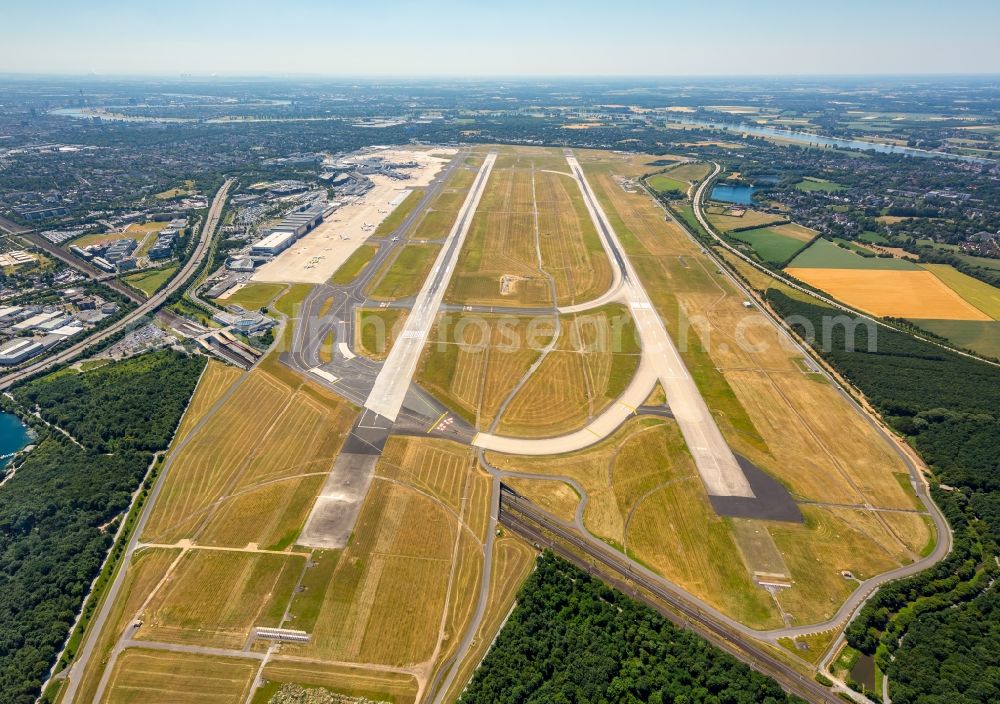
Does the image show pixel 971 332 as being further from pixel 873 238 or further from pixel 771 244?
pixel 873 238

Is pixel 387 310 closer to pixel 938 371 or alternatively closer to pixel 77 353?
pixel 77 353

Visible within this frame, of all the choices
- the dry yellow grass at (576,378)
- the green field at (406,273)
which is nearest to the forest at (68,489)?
the green field at (406,273)

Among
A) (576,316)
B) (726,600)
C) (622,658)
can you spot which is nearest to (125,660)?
(622,658)

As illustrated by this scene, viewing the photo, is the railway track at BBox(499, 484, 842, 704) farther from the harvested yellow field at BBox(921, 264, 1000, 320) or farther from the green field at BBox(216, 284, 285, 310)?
the harvested yellow field at BBox(921, 264, 1000, 320)

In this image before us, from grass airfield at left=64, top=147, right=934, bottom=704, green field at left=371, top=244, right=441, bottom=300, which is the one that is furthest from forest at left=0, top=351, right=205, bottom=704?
green field at left=371, top=244, right=441, bottom=300

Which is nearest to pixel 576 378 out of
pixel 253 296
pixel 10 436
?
pixel 253 296
